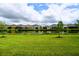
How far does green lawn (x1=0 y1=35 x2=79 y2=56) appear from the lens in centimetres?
289

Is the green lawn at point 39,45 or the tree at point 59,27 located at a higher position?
the tree at point 59,27

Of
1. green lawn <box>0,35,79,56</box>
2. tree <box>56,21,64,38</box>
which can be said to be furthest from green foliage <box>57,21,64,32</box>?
green lawn <box>0,35,79,56</box>

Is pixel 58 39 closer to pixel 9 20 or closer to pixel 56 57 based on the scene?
pixel 56 57

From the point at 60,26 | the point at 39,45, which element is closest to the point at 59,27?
the point at 60,26

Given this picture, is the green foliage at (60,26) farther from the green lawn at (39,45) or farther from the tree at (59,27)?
the green lawn at (39,45)

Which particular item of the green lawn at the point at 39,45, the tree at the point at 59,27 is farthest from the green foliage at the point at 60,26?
the green lawn at the point at 39,45

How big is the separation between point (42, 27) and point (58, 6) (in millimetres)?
359

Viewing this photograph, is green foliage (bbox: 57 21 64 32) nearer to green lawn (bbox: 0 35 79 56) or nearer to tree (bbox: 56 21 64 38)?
tree (bbox: 56 21 64 38)

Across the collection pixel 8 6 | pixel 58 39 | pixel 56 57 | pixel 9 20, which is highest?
pixel 8 6

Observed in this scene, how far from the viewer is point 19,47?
2.91 metres

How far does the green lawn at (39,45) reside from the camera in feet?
9.47

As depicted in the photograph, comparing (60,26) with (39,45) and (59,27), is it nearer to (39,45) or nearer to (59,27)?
(59,27)

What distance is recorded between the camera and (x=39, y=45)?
2.92 m

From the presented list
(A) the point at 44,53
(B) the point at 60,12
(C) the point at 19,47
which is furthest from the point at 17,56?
(B) the point at 60,12
